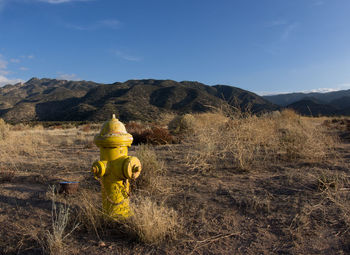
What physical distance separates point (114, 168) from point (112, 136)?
1.14 ft

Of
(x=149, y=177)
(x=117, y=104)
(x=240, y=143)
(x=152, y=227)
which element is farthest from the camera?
(x=117, y=104)

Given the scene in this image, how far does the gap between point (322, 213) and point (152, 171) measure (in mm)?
2447

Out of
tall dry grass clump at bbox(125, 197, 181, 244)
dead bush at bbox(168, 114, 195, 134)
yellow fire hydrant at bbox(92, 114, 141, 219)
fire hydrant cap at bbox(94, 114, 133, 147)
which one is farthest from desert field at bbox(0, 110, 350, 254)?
dead bush at bbox(168, 114, 195, 134)

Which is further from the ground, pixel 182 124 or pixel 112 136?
pixel 112 136

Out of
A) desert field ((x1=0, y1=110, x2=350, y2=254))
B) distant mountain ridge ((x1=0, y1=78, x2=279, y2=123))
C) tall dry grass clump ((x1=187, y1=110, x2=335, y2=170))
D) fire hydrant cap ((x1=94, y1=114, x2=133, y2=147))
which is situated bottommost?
desert field ((x1=0, y1=110, x2=350, y2=254))

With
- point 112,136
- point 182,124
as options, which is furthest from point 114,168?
point 182,124

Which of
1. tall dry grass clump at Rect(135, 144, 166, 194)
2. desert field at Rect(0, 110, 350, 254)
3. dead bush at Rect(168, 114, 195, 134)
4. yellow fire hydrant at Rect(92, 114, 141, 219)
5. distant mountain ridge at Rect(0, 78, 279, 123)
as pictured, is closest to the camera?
desert field at Rect(0, 110, 350, 254)

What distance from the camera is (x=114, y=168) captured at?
2680 mm

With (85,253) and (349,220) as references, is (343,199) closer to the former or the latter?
(349,220)

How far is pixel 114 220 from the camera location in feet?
8.82

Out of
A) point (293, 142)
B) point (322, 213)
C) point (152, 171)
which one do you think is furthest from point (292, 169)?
point (152, 171)

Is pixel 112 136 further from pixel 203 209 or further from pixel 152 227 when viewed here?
pixel 203 209

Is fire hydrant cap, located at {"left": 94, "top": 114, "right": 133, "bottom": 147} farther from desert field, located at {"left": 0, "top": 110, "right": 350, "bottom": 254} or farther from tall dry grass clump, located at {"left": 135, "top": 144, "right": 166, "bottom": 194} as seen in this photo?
tall dry grass clump, located at {"left": 135, "top": 144, "right": 166, "bottom": 194}

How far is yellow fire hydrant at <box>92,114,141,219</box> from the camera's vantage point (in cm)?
263
